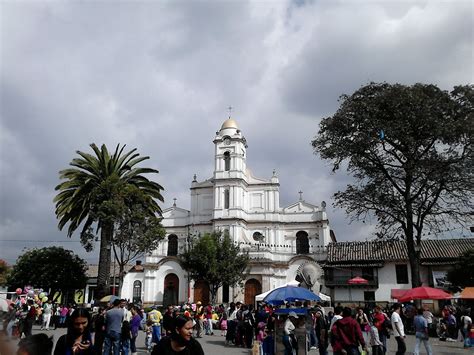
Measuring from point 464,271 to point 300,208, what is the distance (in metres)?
19.7

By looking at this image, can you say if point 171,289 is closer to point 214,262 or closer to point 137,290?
point 137,290

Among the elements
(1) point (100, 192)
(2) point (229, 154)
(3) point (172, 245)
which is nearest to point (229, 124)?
(2) point (229, 154)

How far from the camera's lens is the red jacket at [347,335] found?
8523 mm

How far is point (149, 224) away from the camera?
26.8m

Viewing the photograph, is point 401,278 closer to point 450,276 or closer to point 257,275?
point 450,276

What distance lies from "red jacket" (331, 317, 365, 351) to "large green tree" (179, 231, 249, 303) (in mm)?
25371

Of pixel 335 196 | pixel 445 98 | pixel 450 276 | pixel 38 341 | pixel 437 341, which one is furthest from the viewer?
pixel 450 276

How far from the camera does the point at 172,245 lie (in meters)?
48.0

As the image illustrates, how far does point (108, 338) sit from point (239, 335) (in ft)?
25.4

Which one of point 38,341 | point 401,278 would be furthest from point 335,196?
point 38,341

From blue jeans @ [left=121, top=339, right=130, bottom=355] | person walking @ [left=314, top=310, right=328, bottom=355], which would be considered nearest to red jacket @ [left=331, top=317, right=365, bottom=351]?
person walking @ [left=314, top=310, right=328, bottom=355]

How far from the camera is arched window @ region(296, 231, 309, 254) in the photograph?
149ft

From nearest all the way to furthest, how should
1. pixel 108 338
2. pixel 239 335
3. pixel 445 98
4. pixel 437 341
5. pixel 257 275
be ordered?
pixel 108 338 → pixel 239 335 → pixel 437 341 → pixel 445 98 → pixel 257 275

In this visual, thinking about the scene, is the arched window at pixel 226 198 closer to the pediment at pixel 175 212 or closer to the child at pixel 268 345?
the pediment at pixel 175 212
